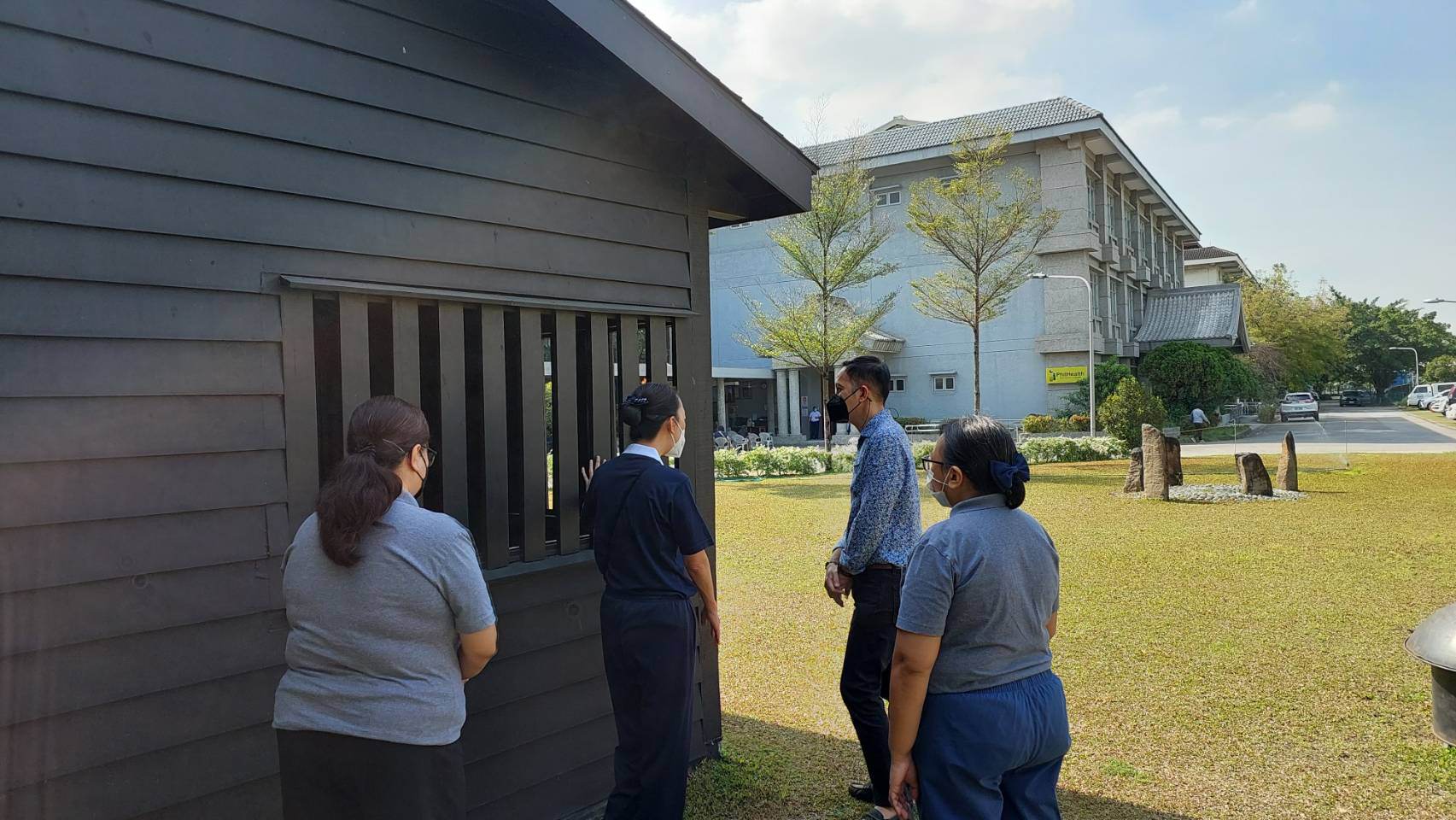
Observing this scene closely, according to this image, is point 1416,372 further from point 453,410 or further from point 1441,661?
point 453,410

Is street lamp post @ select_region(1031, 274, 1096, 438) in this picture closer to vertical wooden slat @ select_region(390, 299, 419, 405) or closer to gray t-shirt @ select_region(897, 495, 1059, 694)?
vertical wooden slat @ select_region(390, 299, 419, 405)

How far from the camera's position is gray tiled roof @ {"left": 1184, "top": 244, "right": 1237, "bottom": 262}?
214 ft

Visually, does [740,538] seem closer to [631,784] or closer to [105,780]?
[631,784]

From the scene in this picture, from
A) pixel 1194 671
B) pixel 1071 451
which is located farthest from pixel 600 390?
pixel 1071 451

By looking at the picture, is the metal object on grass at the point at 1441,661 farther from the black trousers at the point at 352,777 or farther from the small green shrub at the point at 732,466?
the small green shrub at the point at 732,466

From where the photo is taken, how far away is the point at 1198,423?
109ft

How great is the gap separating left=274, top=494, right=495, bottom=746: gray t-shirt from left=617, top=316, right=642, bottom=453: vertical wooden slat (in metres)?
2.41

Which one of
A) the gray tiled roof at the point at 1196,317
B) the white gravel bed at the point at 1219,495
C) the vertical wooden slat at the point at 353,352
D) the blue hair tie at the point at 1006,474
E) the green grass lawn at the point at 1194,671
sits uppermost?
the gray tiled roof at the point at 1196,317

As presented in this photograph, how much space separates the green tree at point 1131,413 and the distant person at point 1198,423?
7570 millimetres

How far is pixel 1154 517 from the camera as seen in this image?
14188 millimetres

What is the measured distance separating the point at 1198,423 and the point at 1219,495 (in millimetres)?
19397

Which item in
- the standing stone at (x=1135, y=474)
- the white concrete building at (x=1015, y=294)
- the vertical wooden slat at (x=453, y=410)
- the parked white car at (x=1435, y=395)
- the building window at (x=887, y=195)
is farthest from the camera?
the parked white car at (x=1435, y=395)

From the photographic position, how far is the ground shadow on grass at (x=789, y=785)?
4465 millimetres

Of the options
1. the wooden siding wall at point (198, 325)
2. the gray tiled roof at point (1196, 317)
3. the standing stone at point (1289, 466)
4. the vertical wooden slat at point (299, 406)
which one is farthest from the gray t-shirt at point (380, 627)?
the gray tiled roof at point (1196, 317)
